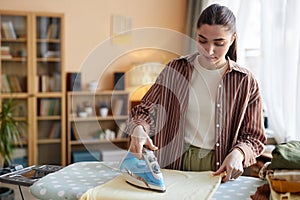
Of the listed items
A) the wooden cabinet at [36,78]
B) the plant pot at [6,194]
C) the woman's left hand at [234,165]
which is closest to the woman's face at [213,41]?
the woman's left hand at [234,165]

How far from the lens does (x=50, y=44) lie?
12.1 feet

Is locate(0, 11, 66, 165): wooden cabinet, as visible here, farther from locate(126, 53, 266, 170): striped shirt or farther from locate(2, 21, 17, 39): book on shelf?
locate(126, 53, 266, 170): striped shirt

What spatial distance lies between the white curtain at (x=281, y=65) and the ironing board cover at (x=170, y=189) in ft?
4.72

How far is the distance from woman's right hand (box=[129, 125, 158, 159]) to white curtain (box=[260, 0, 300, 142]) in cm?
148

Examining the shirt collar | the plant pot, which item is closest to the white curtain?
the shirt collar

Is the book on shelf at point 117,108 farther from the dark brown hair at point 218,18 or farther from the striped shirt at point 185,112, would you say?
the dark brown hair at point 218,18

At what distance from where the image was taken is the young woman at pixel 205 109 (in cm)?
117

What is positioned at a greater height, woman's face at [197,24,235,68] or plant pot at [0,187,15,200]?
woman's face at [197,24,235,68]

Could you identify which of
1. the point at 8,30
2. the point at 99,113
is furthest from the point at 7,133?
the point at 99,113

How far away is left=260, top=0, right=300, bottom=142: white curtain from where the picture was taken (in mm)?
2410

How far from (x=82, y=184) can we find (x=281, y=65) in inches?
71.9

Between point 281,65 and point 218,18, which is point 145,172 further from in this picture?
point 281,65

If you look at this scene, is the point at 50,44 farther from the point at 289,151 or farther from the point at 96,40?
the point at 289,151

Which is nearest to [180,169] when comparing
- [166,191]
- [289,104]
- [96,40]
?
[166,191]
